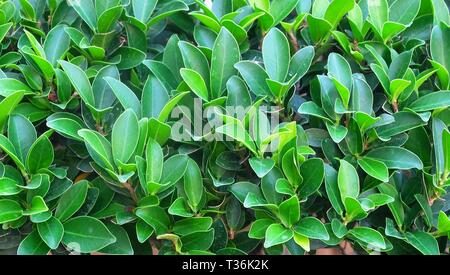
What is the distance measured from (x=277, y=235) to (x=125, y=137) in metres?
0.35

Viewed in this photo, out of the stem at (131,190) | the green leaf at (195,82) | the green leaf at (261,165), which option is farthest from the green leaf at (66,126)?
the green leaf at (261,165)

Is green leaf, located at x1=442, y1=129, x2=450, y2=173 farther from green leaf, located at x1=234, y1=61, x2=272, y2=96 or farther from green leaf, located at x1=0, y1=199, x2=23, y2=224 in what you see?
green leaf, located at x1=0, y1=199, x2=23, y2=224

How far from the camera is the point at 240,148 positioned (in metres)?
1.19

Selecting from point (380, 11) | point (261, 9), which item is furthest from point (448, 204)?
point (261, 9)

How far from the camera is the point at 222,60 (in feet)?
4.07

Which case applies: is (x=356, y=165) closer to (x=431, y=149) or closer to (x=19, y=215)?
(x=431, y=149)

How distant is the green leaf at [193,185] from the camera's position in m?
1.16

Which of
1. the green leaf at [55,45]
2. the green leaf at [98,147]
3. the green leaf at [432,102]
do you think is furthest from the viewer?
the green leaf at [55,45]

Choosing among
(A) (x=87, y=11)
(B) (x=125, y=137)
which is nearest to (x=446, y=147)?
(B) (x=125, y=137)

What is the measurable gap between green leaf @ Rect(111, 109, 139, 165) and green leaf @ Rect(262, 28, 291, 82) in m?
0.31

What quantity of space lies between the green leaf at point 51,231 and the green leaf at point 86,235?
0.03 meters

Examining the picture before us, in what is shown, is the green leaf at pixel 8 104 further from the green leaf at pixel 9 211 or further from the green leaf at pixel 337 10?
the green leaf at pixel 337 10

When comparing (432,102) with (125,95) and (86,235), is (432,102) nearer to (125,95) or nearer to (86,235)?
(125,95)
